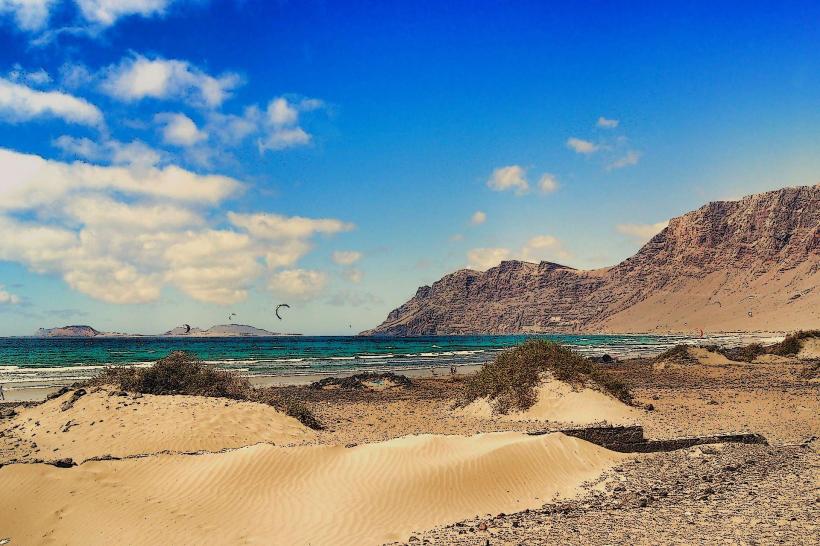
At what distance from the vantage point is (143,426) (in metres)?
14.4

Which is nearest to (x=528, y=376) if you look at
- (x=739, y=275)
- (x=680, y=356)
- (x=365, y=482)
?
(x=365, y=482)

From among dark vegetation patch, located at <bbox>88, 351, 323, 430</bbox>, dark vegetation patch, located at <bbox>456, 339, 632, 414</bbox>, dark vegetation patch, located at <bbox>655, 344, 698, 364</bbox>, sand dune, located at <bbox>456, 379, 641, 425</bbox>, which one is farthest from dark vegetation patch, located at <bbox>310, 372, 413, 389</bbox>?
dark vegetation patch, located at <bbox>655, 344, 698, 364</bbox>

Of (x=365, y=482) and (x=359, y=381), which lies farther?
(x=359, y=381)

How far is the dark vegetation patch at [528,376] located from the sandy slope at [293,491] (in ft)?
24.3

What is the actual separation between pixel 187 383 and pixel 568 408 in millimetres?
13038

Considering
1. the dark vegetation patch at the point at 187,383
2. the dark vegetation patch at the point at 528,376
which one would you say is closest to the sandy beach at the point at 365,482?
the dark vegetation patch at the point at 187,383

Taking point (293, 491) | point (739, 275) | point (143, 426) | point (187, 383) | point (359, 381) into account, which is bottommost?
point (359, 381)

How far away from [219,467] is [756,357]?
44.0 meters

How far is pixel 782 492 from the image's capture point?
8.15m

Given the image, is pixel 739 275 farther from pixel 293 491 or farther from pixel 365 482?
pixel 293 491

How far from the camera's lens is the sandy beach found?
24.4 feet

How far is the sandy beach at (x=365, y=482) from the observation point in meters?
7.45

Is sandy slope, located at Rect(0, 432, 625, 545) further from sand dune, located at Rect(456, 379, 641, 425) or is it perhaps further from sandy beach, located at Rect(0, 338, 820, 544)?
sand dune, located at Rect(456, 379, 641, 425)

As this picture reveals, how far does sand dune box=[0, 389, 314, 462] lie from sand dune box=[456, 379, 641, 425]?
693 centimetres
